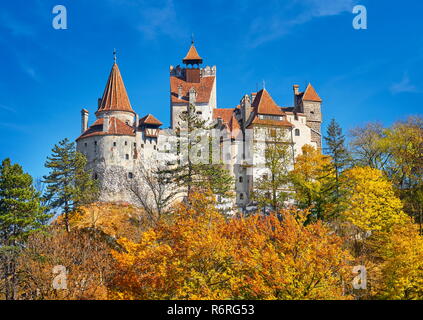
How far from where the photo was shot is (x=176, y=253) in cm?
2450

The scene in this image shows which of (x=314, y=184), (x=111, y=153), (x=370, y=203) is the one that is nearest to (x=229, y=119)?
(x=111, y=153)

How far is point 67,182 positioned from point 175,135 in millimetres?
17107

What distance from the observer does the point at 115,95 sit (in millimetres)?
→ 64125

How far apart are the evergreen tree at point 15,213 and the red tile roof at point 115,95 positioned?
2728 cm

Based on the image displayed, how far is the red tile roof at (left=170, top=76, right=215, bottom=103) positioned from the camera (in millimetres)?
64812

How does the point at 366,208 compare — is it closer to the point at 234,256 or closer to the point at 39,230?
the point at 234,256

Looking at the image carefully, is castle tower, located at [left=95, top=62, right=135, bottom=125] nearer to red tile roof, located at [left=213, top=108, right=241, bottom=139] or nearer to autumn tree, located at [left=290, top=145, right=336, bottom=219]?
red tile roof, located at [left=213, top=108, right=241, bottom=139]

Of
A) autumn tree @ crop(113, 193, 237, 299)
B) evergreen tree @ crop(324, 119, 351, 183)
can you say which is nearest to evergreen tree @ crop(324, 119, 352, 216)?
evergreen tree @ crop(324, 119, 351, 183)

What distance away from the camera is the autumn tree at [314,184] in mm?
43219

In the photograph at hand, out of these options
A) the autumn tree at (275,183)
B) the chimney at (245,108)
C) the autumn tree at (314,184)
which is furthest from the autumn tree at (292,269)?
the chimney at (245,108)

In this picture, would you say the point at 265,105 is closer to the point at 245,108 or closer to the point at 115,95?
the point at 245,108
